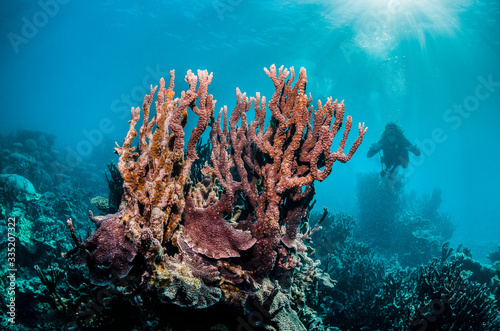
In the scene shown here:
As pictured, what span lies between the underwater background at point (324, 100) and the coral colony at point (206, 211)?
0.30m

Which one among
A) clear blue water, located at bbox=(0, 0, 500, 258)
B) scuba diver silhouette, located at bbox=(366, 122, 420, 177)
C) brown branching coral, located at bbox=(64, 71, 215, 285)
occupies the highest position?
clear blue water, located at bbox=(0, 0, 500, 258)

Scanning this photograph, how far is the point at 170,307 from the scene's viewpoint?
6.76ft

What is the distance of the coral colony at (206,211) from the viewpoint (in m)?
2.05

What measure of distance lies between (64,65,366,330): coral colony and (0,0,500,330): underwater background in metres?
0.30

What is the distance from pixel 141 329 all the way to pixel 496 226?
5969 cm

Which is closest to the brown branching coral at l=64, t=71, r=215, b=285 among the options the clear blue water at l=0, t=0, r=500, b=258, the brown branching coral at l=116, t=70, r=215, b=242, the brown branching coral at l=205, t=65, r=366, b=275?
the brown branching coral at l=116, t=70, r=215, b=242

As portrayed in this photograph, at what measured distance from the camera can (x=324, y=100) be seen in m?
29.8

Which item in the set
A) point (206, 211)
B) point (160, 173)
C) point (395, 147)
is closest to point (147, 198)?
point (160, 173)

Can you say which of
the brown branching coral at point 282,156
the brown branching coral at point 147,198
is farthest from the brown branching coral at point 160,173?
the brown branching coral at point 282,156

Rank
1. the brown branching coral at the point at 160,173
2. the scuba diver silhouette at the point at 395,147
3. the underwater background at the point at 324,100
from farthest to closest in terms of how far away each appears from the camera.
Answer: the scuba diver silhouette at the point at 395,147 → the underwater background at the point at 324,100 → the brown branching coral at the point at 160,173

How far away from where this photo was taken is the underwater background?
15.9 ft

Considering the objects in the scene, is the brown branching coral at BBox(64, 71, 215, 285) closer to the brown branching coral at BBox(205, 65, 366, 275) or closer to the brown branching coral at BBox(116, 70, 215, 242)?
the brown branching coral at BBox(116, 70, 215, 242)

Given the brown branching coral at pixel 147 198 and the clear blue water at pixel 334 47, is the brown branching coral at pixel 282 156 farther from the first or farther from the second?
the clear blue water at pixel 334 47

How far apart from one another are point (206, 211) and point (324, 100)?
99.9 ft
